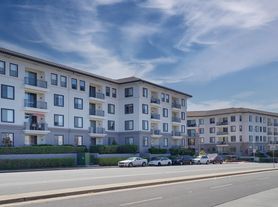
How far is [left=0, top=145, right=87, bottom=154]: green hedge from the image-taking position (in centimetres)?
4741

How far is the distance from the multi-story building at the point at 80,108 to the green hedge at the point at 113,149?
287cm

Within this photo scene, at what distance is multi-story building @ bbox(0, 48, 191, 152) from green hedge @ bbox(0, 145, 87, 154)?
10.4 ft

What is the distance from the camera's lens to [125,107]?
72.2 m

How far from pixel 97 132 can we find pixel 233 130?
55.4 meters

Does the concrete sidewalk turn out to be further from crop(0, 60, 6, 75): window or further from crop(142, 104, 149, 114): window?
crop(142, 104, 149, 114): window

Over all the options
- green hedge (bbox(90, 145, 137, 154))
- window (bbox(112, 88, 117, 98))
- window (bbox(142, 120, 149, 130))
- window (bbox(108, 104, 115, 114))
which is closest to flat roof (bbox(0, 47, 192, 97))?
window (bbox(112, 88, 117, 98))

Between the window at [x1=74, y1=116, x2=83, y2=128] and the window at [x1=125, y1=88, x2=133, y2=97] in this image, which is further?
the window at [x1=125, y1=88, x2=133, y2=97]

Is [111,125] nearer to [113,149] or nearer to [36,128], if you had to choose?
[113,149]

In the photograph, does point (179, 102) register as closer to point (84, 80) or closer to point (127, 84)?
point (127, 84)

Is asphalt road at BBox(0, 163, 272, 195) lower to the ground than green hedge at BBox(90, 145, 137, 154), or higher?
lower

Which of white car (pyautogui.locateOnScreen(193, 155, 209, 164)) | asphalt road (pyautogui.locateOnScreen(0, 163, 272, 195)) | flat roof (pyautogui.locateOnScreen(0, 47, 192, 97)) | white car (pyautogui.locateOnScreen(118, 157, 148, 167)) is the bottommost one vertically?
white car (pyautogui.locateOnScreen(193, 155, 209, 164))

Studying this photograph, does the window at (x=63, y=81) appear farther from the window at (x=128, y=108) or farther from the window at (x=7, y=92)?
the window at (x=128, y=108)

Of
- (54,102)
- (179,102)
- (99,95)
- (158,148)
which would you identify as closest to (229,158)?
(179,102)

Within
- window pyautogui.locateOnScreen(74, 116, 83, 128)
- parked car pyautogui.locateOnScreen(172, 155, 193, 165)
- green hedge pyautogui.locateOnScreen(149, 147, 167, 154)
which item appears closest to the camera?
window pyautogui.locateOnScreen(74, 116, 83, 128)
